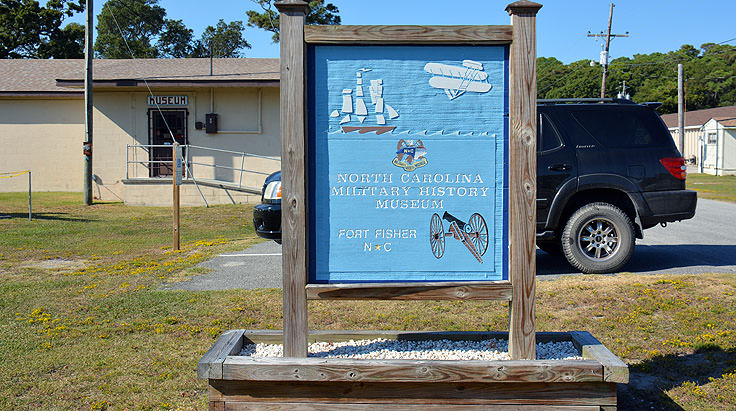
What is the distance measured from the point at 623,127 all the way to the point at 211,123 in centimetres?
1515

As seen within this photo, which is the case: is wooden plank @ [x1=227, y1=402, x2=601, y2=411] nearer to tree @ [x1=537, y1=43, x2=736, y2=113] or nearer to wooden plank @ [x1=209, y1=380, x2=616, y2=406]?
wooden plank @ [x1=209, y1=380, x2=616, y2=406]

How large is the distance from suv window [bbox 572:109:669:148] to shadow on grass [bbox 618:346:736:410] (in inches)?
136

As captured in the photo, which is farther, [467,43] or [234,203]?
[234,203]

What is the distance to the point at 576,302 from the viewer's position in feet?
20.6

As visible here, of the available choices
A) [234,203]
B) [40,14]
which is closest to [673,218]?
[234,203]

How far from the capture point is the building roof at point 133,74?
797 inches

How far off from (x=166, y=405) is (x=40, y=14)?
40408 mm

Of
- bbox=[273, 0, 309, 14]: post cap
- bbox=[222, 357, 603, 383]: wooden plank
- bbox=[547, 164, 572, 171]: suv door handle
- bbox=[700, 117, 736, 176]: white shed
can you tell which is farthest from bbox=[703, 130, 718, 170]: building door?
bbox=[273, 0, 309, 14]: post cap

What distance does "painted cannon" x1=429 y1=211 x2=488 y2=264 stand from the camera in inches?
Result: 143

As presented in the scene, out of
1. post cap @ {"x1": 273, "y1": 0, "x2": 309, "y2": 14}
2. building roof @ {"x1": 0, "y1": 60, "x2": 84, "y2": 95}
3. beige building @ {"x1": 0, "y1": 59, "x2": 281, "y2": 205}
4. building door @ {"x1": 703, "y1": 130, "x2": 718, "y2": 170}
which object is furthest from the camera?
building door @ {"x1": 703, "y1": 130, "x2": 718, "y2": 170}

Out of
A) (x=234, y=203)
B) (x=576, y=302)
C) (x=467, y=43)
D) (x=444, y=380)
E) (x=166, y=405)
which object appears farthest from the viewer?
(x=234, y=203)

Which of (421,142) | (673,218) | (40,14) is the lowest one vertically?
(673,218)

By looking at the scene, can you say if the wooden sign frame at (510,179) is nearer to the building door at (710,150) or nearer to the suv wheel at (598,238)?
the suv wheel at (598,238)

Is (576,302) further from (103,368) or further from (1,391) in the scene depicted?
(1,391)
